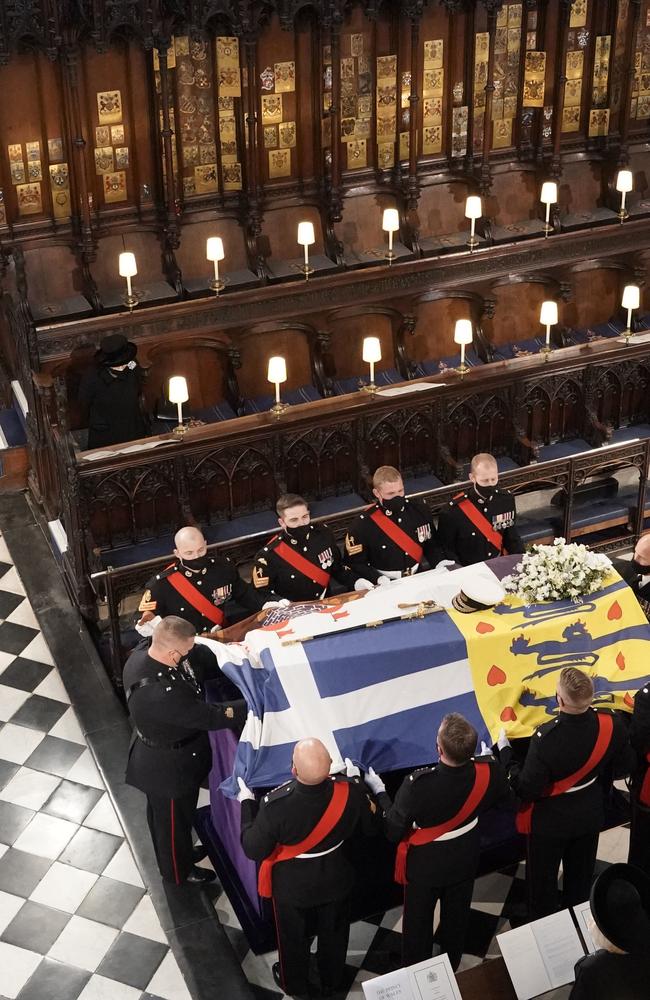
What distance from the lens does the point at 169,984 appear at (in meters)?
6.39

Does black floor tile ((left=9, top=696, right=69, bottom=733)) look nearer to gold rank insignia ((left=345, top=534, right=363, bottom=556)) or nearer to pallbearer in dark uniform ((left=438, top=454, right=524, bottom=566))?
gold rank insignia ((left=345, top=534, right=363, bottom=556))

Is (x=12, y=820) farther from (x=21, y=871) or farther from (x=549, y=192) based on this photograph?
(x=549, y=192)

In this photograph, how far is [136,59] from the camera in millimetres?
10125

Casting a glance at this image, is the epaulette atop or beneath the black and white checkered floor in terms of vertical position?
atop

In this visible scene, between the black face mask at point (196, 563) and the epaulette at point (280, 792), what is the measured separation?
2.10 m

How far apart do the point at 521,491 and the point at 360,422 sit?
1281 mm

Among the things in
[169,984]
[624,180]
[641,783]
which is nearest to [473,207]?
[624,180]

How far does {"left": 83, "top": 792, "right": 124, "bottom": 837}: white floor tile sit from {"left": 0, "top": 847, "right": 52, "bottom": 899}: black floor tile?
0.36 metres

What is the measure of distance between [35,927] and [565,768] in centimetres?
291

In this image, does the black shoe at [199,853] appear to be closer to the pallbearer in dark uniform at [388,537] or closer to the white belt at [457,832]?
the white belt at [457,832]

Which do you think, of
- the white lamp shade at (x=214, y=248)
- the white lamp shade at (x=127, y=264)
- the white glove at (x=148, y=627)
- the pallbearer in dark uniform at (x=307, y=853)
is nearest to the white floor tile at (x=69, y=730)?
the white glove at (x=148, y=627)

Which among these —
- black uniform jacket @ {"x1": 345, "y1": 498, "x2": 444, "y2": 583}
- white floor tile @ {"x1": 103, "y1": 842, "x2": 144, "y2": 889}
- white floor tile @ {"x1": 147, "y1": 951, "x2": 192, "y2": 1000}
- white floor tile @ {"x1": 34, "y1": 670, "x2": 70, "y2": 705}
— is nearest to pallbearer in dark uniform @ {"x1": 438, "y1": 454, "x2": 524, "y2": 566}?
black uniform jacket @ {"x1": 345, "y1": 498, "x2": 444, "y2": 583}

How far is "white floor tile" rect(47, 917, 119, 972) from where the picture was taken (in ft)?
21.4

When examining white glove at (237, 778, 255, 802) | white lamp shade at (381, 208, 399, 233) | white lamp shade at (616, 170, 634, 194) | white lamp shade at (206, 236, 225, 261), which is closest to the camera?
Result: white glove at (237, 778, 255, 802)
